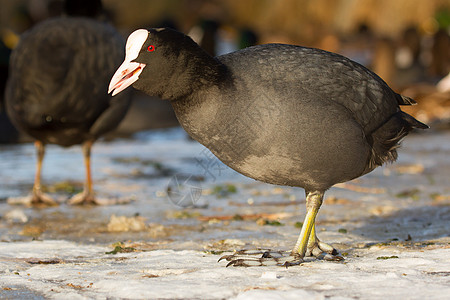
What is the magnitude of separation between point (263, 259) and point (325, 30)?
614 inches

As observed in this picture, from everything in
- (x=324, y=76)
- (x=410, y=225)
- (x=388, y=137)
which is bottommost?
(x=410, y=225)

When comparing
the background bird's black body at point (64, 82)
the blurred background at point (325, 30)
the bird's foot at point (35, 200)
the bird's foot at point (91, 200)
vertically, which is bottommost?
the bird's foot at point (35, 200)

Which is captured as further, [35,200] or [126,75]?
[35,200]

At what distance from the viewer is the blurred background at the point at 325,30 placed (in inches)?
615

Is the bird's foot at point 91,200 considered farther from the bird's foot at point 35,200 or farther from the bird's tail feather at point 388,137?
the bird's tail feather at point 388,137

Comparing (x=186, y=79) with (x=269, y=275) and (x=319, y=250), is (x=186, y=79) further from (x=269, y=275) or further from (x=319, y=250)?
(x=319, y=250)

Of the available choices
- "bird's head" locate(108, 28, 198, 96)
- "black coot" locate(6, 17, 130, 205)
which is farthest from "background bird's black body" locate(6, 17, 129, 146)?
"bird's head" locate(108, 28, 198, 96)

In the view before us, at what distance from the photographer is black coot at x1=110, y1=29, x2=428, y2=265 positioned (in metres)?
3.72

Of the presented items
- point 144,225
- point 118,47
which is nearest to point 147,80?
point 144,225

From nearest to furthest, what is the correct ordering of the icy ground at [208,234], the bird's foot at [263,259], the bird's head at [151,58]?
1. the icy ground at [208,234]
2. the bird's head at [151,58]
3. the bird's foot at [263,259]

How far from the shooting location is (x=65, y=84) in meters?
6.54

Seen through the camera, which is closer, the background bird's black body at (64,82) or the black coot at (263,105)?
the black coot at (263,105)

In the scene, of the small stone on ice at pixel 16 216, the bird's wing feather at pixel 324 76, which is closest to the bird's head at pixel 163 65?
the bird's wing feather at pixel 324 76

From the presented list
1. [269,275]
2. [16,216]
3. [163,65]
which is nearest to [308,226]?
[269,275]
